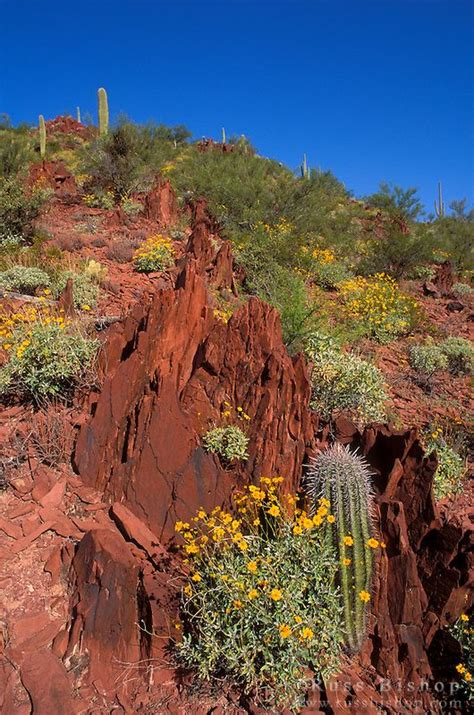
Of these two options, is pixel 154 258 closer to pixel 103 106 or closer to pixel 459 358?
pixel 459 358

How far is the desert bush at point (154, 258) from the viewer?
840 cm

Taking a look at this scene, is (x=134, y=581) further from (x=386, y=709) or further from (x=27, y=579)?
(x=386, y=709)

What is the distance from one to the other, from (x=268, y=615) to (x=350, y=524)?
0.65 metres

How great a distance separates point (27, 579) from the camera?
2.80m

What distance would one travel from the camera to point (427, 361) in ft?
22.1

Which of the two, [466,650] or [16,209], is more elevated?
[16,209]

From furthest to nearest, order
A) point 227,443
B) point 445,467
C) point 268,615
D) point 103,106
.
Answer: point 103,106, point 445,467, point 227,443, point 268,615

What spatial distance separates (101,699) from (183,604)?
0.56m

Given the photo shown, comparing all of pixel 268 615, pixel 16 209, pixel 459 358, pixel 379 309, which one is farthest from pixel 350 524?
pixel 16 209

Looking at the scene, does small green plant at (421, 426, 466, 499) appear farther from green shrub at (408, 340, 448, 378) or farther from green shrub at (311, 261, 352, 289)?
green shrub at (311, 261, 352, 289)

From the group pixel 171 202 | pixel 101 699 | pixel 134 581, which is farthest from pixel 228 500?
pixel 171 202

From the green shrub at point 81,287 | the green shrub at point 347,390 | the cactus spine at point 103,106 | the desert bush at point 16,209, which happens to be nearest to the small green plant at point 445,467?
the green shrub at point 347,390

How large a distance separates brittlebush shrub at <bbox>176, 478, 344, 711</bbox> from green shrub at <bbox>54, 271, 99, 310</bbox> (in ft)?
14.3

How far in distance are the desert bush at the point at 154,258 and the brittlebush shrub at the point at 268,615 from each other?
6.46 meters
